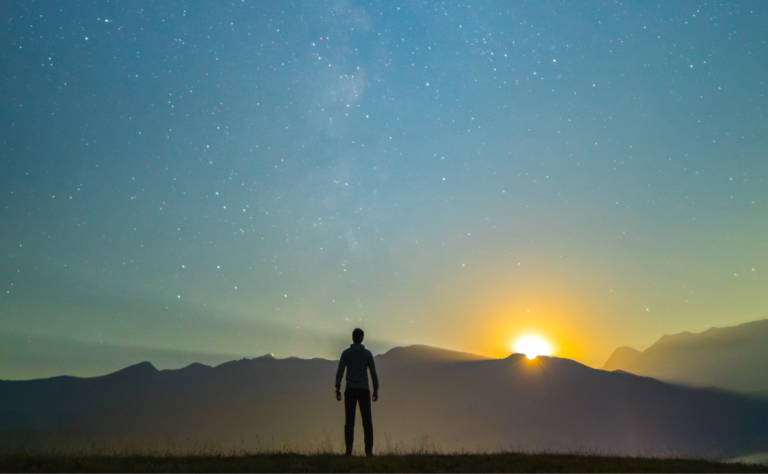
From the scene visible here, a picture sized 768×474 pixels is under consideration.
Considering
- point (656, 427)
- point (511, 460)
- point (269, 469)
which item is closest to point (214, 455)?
point (269, 469)

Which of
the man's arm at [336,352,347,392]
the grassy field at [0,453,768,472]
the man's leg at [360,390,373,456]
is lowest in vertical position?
the grassy field at [0,453,768,472]

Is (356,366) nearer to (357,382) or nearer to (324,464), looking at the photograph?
(357,382)

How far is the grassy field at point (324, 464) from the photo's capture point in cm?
584

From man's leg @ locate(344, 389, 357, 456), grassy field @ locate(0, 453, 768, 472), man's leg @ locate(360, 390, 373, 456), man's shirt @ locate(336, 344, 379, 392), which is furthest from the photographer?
man's shirt @ locate(336, 344, 379, 392)

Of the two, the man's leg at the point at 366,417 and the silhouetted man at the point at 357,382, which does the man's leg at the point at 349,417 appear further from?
the man's leg at the point at 366,417

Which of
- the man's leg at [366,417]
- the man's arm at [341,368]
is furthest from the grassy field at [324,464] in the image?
the man's arm at [341,368]

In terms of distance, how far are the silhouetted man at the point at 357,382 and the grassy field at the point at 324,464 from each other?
1.03 m

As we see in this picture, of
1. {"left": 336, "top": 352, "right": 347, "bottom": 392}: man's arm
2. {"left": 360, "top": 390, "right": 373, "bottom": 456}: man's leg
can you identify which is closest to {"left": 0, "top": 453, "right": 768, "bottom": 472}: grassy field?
{"left": 360, "top": 390, "right": 373, "bottom": 456}: man's leg

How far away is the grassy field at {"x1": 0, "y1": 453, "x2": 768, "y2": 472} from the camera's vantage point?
5.84 metres

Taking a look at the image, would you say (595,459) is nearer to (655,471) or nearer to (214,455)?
(655,471)

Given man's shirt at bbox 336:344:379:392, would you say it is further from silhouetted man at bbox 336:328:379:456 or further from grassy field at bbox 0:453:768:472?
grassy field at bbox 0:453:768:472

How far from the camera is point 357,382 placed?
802 centimetres

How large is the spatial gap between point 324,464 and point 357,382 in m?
2.00

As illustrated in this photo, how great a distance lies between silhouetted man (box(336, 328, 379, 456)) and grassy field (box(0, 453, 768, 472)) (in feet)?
3.38
